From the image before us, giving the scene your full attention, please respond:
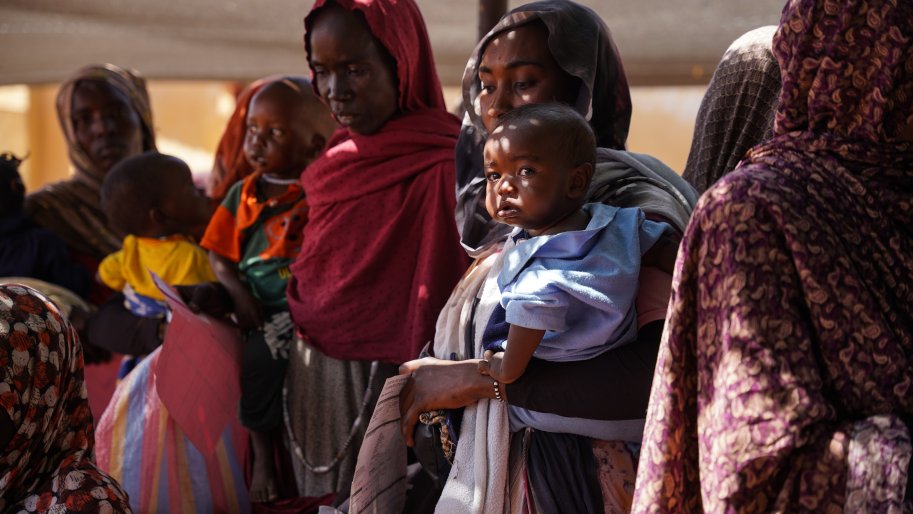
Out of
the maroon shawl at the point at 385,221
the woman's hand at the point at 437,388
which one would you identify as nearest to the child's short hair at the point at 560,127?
the woman's hand at the point at 437,388

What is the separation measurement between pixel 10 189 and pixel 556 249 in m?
3.17

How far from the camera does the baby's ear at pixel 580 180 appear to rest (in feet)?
7.99

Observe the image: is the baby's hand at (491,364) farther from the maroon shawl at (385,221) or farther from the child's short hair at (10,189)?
the child's short hair at (10,189)

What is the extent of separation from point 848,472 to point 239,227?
251 cm

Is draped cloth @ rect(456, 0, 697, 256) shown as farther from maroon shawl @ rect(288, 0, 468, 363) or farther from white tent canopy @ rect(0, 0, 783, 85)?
white tent canopy @ rect(0, 0, 783, 85)

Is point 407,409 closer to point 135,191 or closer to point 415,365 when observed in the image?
point 415,365

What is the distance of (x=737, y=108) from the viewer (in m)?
3.01

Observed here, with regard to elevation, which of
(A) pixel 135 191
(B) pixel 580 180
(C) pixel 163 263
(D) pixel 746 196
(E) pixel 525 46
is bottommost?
(C) pixel 163 263

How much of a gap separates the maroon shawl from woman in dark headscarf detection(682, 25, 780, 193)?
78 centimetres

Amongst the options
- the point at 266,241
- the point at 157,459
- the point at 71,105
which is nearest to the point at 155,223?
the point at 266,241

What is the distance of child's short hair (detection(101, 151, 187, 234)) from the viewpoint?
4082 millimetres

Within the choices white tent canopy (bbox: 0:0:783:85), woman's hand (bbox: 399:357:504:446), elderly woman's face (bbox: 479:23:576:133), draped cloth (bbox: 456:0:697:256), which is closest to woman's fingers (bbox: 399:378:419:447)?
woman's hand (bbox: 399:357:504:446)

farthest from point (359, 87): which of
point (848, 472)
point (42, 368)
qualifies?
point (848, 472)

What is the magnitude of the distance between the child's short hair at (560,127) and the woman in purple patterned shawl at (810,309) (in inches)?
17.9
